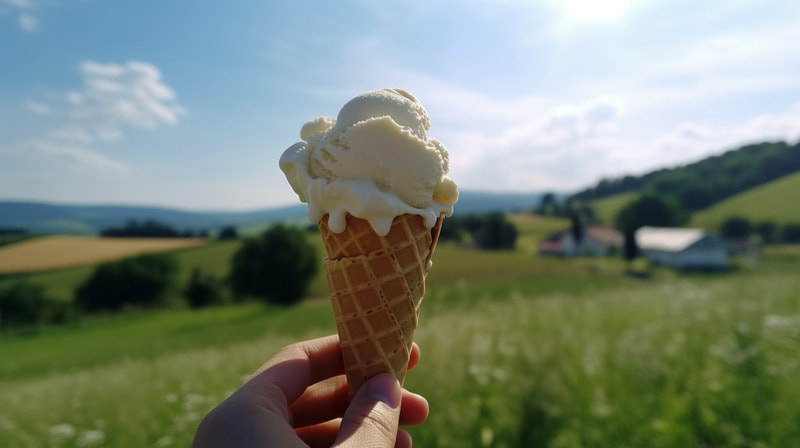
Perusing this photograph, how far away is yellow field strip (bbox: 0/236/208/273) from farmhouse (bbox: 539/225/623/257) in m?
43.5

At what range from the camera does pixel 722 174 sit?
55.8 m

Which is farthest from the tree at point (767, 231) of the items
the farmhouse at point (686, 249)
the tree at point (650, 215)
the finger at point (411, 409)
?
the finger at point (411, 409)

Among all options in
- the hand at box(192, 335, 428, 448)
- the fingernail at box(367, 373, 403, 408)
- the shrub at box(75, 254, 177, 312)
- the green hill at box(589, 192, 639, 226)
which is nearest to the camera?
the hand at box(192, 335, 428, 448)

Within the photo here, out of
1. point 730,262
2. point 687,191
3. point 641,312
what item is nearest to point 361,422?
point 641,312

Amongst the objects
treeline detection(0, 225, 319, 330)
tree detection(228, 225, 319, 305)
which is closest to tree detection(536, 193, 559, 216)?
treeline detection(0, 225, 319, 330)

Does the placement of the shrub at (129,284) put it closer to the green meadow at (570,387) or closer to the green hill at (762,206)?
the green meadow at (570,387)

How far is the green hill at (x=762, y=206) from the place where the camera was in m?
40.6

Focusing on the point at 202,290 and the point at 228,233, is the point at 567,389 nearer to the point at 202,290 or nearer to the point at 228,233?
the point at 202,290

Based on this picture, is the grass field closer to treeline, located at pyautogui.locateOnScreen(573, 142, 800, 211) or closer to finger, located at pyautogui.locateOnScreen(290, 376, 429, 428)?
finger, located at pyautogui.locateOnScreen(290, 376, 429, 428)

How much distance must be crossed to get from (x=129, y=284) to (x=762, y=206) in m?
63.2

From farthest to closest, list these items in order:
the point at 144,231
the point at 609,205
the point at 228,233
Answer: the point at 609,205 < the point at 228,233 < the point at 144,231

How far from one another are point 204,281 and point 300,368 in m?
45.7

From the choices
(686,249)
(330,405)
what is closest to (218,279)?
(330,405)

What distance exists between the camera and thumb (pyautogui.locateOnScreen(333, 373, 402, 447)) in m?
1.59
